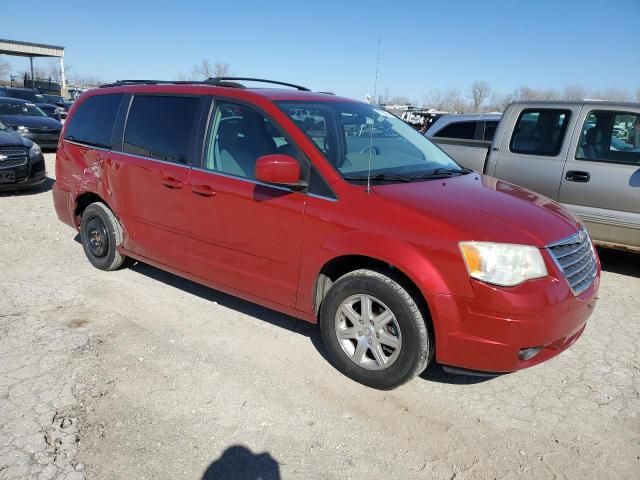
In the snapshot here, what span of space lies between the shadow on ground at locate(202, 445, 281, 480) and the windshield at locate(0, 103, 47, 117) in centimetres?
1574

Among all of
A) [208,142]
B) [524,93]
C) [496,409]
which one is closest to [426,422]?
[496,409]

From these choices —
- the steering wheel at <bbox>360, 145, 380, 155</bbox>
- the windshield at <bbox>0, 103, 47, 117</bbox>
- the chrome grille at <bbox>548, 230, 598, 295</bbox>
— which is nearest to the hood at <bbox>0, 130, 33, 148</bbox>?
the windshield at <bbox>0, 103, 47, 117</bbox>

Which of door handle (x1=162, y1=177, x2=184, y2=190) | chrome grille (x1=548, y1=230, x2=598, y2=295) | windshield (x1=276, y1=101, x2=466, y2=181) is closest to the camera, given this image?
chrome grille (x1=548, y1=230, x2=598, y2=295)

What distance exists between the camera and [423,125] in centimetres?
1795

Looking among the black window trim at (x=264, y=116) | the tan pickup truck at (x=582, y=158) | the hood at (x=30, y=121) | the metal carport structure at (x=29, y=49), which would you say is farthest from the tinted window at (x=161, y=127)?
the metal carport structure at (x=29, y=49)

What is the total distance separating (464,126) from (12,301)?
23.3 ft

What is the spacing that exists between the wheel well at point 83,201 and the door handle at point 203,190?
1.63 meters

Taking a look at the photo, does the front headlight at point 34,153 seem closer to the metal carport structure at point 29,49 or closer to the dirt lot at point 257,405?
the dirt lot at point 257,405

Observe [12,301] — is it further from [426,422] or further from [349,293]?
[426,422]

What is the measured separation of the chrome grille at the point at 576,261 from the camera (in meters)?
2.94

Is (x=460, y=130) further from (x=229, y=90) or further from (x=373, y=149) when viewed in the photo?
(x=229, y=90)

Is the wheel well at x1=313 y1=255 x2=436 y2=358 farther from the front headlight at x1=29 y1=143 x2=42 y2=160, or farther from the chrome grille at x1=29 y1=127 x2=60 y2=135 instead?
the chrome grille at x1=29 y1=127 x2=60 y2=135

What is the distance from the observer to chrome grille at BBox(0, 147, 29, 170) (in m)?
8.42

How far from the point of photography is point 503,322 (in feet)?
8.98
